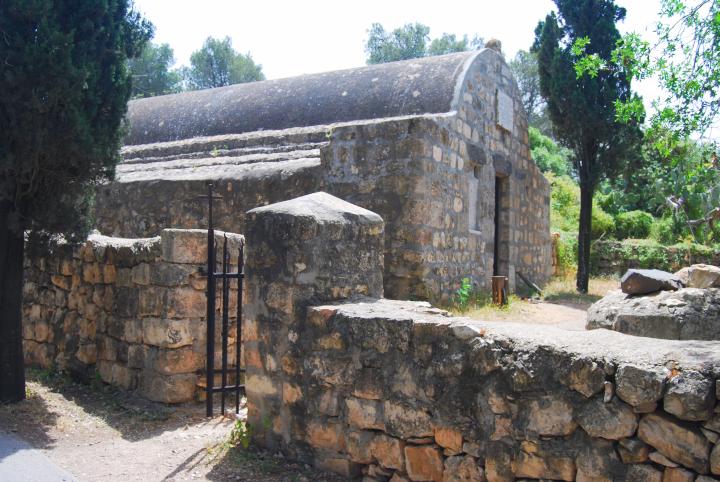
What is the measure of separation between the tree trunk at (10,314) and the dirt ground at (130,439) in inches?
7.3

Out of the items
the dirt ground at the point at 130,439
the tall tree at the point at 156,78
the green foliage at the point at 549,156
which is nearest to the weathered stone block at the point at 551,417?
the dirt ground at the point at 130,439

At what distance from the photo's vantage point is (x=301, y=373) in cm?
386

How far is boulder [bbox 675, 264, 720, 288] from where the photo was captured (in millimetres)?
5352

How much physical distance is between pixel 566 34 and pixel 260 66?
31.3 metres

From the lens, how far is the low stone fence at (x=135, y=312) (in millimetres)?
5254

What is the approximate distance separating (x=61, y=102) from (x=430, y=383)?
Result: 157 inches

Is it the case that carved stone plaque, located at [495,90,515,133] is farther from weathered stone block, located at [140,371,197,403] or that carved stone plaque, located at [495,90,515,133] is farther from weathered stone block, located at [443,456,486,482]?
weathered stone block, located at [443,456,486,482]

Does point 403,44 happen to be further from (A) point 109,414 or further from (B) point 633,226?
(A) point 109,414

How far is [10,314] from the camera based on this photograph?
5559 millimetres

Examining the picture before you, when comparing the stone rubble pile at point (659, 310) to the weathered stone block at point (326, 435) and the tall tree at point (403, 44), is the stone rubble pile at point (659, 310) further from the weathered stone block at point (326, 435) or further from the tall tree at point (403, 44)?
the tall tree at point (403, 44)

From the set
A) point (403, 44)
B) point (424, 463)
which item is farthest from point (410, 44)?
point (424, 463)

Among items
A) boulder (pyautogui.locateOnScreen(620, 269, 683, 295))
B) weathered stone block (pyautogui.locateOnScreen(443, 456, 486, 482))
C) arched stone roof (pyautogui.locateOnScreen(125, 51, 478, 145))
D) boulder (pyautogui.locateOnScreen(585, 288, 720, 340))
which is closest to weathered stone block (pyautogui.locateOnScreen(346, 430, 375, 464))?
weathered stone block (pyautogui.locateOnScreen(443, 456, 486, 482))

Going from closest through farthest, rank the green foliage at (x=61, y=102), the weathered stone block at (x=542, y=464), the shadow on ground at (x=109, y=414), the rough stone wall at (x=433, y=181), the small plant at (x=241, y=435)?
the weathered stone block at (x=542, y=464)
the small plant at (x=241, y=435)
the shadow on ground at (x=109, y=414)
the green foliage at (x=61, y=102)
the rough stone wall at (x=433, y=181)

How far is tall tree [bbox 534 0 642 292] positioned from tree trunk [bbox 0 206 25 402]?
9.48m
